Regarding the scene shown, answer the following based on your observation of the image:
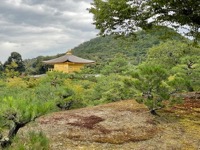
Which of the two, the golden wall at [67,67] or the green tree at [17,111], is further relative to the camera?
the golden wall at [67,67]

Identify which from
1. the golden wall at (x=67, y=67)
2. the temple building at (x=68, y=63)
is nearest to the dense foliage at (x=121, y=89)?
the temple building at (x=68, y=63)

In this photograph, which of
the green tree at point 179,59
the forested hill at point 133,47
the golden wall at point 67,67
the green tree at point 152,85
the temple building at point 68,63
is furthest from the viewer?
the golden wall at point 67,67

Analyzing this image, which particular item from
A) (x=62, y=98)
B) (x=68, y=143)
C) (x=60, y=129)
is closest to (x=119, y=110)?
(x=62, y=98)

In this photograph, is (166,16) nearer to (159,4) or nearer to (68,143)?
(159,4)

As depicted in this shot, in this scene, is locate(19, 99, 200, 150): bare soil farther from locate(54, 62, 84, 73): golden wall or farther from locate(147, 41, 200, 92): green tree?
locate(54, 62, 84, 73): golden wall

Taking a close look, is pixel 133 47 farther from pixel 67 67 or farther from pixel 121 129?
pixel 121 129

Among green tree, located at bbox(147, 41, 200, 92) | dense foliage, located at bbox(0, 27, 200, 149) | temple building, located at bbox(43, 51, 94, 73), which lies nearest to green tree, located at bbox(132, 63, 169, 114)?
dense foliage, located at bbox(0, 27, 200, 149)

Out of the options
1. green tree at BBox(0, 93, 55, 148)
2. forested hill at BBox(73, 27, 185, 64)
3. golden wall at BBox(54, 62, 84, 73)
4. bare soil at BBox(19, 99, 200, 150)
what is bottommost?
bare soil at BBox(19, 99, 200, 150)

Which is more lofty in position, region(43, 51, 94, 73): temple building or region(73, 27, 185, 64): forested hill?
region(73, 27, 185, 64): forested hill

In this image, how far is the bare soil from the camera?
6859 mm

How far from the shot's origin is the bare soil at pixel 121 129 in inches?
270

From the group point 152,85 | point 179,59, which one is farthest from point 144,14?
point 179,59

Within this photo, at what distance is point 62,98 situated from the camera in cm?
1134

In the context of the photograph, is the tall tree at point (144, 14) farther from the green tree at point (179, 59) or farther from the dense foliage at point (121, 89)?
the green tree at point (179, 59)
